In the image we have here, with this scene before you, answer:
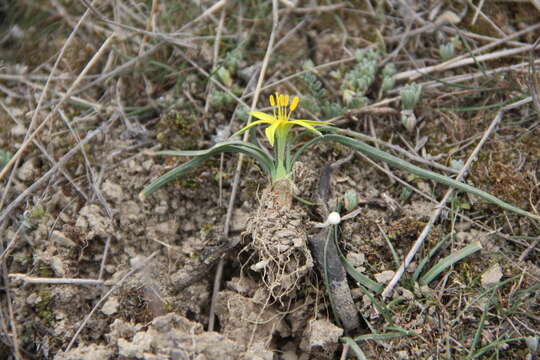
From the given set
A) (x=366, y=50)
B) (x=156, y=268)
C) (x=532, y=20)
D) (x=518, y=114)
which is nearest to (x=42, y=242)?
(x=156, y=268)

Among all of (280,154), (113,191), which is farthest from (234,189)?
(113,191)

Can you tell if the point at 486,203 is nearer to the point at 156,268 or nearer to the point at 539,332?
the point at 539,332

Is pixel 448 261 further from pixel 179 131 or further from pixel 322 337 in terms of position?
pixel 179 131

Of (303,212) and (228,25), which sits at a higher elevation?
(228,25)

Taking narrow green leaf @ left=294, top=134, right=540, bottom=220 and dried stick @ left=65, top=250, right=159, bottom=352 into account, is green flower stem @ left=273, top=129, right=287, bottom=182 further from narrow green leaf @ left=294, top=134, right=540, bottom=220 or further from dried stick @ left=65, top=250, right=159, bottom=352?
dried stick @ left=65, top=250, right=159, bottom=352

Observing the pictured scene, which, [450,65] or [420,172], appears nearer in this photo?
[420,172]

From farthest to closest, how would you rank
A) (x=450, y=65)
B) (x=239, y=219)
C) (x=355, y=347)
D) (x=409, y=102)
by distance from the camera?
(x=450, y=65), (x=409, y=102), (x=239, y=219), (x=355, y=347)

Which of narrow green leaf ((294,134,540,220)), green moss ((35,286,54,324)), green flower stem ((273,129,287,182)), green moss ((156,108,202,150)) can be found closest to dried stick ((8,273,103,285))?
green moss ((35,286,54,324))
